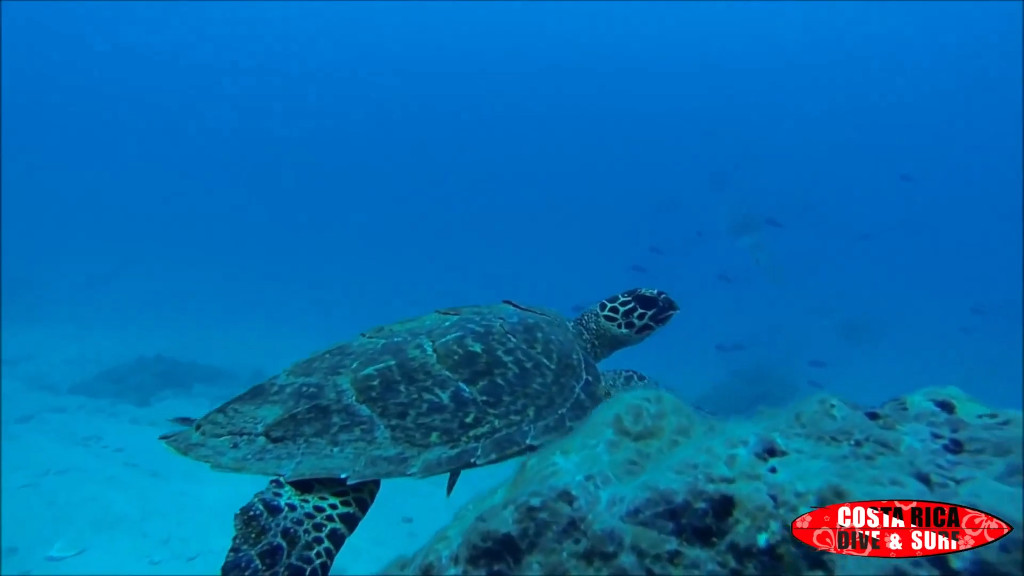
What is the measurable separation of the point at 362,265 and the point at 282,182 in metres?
93.6

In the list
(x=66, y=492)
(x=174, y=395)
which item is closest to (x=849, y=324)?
(x=174, y=395)

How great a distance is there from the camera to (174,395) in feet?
67.4

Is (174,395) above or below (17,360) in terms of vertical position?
below

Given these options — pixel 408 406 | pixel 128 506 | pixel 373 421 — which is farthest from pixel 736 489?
pixel 128 506

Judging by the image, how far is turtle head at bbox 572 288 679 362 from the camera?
6.26 metres

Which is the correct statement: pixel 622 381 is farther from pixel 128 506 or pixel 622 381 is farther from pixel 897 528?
pixel 128 506

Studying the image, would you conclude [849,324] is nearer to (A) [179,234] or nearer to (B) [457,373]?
(B) [457,373]

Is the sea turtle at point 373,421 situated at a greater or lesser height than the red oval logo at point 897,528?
greater

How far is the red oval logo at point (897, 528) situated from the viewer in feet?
6.58

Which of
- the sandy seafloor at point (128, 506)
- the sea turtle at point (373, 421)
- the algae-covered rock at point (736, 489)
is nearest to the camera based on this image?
the algae-covered rock at point (736, 489)

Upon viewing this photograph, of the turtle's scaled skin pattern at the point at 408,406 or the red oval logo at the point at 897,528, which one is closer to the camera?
the red oval logo at the point at 897,528

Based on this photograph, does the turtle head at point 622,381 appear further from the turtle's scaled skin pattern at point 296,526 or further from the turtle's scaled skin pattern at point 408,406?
the turtle's scaled skin pattern at point 296,526

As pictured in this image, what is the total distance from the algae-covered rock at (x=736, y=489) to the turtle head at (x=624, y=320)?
3.08m

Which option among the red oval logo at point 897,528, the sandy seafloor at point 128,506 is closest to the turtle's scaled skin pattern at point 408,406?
the red oval logo at point 897,528
